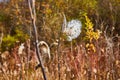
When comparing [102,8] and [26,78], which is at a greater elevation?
[26,78]

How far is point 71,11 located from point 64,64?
989 centimetres

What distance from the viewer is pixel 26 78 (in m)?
3.23

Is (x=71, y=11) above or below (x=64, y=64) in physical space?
below

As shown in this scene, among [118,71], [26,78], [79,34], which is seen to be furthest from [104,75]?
[79,34]

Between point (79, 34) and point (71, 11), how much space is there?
362 centimetres

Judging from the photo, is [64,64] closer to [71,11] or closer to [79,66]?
[79,66]

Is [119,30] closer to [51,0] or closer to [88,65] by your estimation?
[51,0]

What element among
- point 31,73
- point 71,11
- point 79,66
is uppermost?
point 79,66

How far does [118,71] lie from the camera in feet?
9.86

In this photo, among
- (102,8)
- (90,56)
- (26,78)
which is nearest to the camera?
(90,56)

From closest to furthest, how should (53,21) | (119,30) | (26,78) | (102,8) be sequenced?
(26,78), (53,21), (119,30), (102,8)

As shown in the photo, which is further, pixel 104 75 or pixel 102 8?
pixel 102 8

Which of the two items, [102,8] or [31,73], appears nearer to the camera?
[31,73]

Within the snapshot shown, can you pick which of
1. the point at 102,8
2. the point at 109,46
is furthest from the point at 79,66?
the point at 102,8
